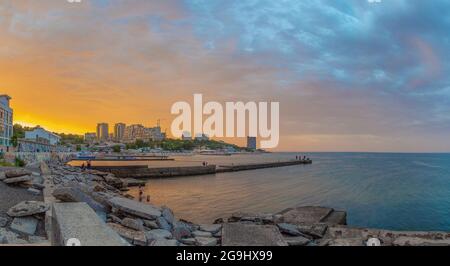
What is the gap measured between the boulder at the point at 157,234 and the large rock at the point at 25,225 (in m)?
2.75

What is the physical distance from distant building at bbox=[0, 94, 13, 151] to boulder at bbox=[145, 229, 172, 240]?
48.9m

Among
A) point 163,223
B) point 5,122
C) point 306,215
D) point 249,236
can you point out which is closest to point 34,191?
point 163,223

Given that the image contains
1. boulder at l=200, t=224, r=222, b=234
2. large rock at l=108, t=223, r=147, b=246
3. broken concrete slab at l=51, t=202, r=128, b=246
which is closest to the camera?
broken concrete slab at l=51, t=202, r=128, b=246

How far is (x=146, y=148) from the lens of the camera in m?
167

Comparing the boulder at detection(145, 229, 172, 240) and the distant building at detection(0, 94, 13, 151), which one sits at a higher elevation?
the distant building at detection(0, 94, 13, 151)

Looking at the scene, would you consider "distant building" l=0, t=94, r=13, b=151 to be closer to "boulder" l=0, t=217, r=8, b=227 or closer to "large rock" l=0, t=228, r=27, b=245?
"boulder" l=0, t=217, r=8, b=227

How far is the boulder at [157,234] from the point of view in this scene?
9.22m

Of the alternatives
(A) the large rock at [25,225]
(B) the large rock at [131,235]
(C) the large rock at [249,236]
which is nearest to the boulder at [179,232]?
(C) the large rock at [249,236]

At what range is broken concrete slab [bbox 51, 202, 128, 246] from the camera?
417 cm

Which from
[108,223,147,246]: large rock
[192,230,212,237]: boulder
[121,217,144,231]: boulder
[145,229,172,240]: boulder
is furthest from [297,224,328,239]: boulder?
[108,223,147,246]: large rock

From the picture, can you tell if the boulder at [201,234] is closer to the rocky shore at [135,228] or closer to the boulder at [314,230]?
the rocky shore at [135,228]
